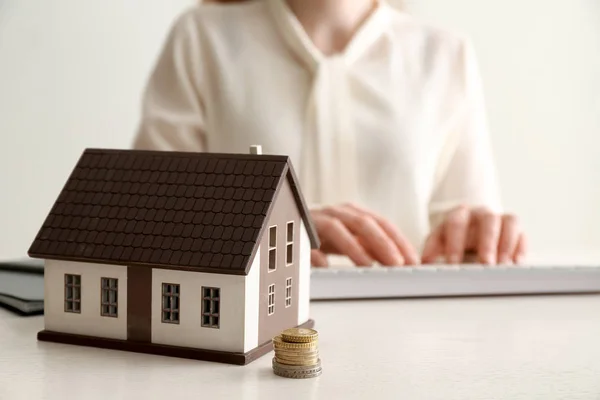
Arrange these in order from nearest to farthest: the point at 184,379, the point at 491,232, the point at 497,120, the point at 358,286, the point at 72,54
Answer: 1. the point at 184,379
2. the point at 358,286
3. the point at 491,232
4. the point at 72,54
5. the point at 497,120

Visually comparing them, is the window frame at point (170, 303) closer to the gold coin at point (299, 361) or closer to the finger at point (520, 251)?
the gold coin at point (299, 361)

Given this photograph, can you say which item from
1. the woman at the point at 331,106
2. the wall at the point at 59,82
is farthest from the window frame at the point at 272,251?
the wall at the point at 59,82

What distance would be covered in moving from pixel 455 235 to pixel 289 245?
17.6 inches

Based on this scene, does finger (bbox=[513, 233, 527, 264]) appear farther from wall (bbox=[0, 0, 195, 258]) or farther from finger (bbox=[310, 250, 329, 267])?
wall (bbox=[0, 0, 195, 258])

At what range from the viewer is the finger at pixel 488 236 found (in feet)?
3.47

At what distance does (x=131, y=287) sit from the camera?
0.65 meters

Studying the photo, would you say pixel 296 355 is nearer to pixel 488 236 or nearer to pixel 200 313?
pixel 200 313

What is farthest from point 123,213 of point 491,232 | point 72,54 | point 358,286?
point 72,54

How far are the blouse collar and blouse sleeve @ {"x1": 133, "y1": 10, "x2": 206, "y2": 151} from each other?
16 centimetres

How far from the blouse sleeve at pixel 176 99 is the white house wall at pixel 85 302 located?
2.36ft

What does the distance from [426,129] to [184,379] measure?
1.00 meters

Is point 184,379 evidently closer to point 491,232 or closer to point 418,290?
point 418,290

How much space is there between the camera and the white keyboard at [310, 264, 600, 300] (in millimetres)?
902

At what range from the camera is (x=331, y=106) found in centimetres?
144
